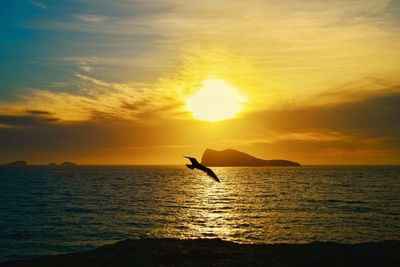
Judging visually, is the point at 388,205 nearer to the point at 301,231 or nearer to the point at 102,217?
the point at 301,231

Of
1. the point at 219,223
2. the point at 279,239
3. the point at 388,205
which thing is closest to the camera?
the point at 279,239

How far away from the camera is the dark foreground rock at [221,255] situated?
62.0ft

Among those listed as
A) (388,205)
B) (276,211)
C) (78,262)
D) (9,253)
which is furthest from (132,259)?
(388,205)

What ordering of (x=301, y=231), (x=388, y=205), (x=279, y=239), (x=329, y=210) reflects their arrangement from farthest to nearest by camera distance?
(x=388, y=205), (x=329, y=210), (x=301, y=231), (x=279, y=239)

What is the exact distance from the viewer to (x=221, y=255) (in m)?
20.8

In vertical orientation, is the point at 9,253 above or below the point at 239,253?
below

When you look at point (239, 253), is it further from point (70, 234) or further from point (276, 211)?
point (276, 211)

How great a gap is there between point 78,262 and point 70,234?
75.0 ft

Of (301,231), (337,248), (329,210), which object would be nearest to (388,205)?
(329,210)

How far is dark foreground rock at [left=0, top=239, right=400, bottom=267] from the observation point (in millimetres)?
18906

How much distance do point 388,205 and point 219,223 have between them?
33.0 m

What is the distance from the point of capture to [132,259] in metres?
19.2

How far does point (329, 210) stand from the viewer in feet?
198

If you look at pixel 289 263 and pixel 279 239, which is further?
pixel 279 239
